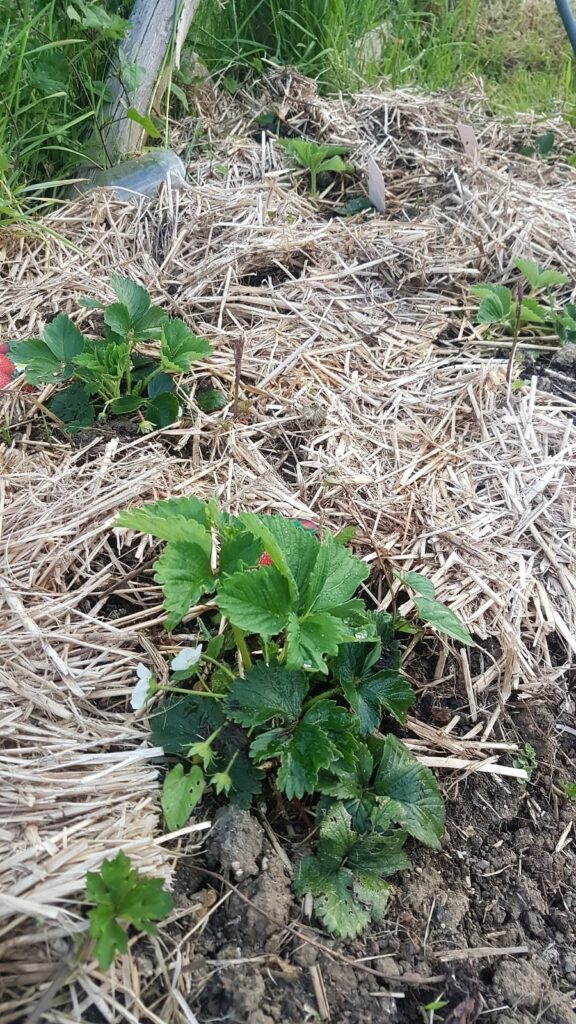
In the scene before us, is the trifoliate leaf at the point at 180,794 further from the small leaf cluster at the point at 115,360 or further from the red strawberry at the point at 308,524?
the small leaf cluster at the point at 115,360

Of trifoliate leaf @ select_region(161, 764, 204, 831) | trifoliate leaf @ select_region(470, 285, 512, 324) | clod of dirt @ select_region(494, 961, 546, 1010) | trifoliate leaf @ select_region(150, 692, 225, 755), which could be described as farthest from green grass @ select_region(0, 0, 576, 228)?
clod of dirt @ select_region(494, 961, 546, 1010)

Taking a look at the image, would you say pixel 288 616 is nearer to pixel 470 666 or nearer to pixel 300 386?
pixel 470 666

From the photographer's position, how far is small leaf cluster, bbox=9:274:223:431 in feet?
5.23

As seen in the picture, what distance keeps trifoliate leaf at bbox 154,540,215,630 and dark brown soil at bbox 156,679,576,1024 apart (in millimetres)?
314

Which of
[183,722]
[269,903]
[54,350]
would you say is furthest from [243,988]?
[54,350]

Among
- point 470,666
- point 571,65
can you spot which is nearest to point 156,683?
point 470,666

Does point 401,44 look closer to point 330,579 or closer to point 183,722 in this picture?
point 330,579

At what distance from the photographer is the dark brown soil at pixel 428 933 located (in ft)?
3.18

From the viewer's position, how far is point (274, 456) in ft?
5.38

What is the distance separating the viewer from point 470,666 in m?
1.38

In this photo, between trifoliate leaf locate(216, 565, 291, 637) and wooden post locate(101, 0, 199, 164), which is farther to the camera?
wooden post locate(101, 0, 199, 164)

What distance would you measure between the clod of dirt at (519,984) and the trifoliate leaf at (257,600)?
0.56 metres

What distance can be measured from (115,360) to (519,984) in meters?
1.29

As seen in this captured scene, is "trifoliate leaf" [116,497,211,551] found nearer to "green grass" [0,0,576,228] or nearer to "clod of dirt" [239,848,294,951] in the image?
"clod of dirt" [239,848,294,951]
